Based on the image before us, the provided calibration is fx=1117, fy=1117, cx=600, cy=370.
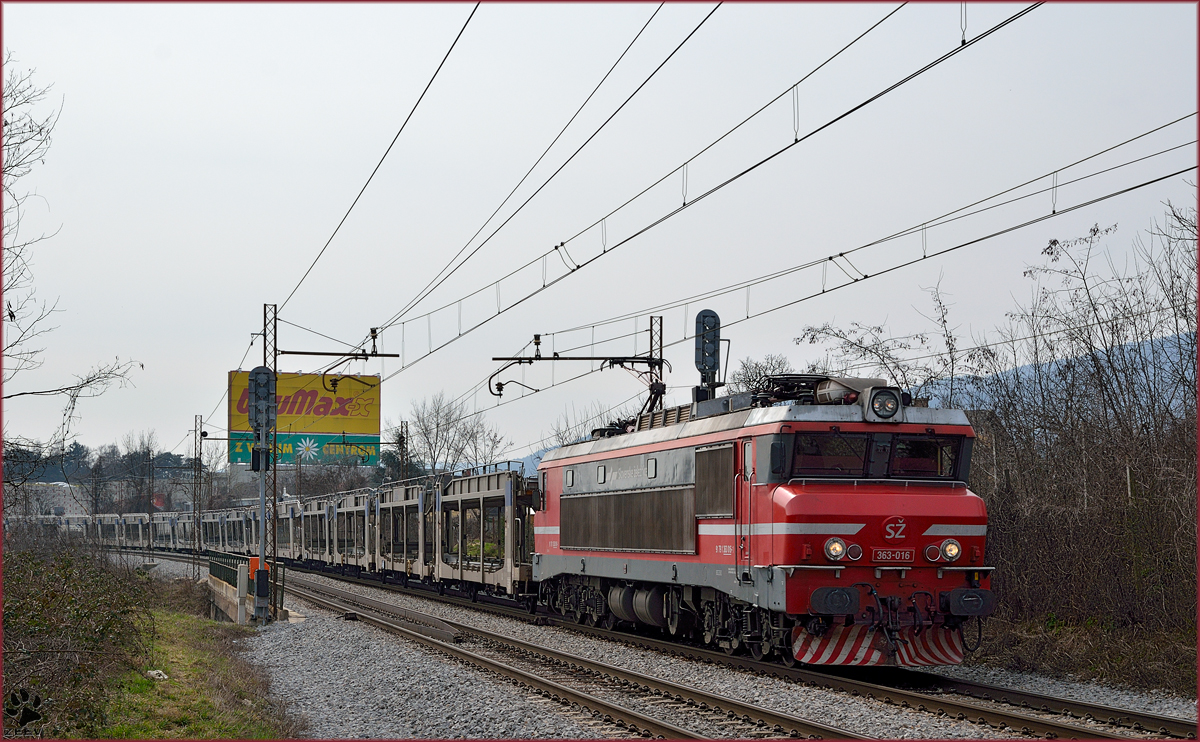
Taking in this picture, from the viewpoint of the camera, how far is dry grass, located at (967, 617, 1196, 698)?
12852 millimetres

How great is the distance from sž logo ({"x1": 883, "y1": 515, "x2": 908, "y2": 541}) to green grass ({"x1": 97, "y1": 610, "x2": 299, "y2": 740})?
713 cm

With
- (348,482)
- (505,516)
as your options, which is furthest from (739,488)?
(348,482)

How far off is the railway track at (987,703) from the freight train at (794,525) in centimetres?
32

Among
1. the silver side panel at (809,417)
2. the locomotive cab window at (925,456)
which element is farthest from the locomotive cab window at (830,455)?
the locomotive cab window at (925,456)

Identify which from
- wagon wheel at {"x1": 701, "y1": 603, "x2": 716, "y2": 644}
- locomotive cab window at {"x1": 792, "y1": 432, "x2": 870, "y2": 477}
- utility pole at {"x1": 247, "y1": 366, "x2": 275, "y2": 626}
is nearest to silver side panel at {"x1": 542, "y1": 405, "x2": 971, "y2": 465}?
locomotive cab window at {"x1": 792, "y1": 432, "x2": 870, "y2": 477}

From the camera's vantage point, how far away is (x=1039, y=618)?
54.2 feet

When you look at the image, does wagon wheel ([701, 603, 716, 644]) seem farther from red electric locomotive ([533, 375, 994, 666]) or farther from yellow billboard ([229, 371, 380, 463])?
yellow billboard ([229, 371, 380, 463])

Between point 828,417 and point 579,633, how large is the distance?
8333 mm

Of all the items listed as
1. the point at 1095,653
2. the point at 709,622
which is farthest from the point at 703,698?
the point at 1095,653

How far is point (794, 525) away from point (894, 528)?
49.7 inches

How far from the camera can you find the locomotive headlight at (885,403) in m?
14.2

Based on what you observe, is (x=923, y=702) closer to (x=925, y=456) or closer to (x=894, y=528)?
(x=894, y=528)

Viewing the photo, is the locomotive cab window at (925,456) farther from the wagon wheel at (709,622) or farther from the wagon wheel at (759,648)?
the wagon wheel at (709,622)

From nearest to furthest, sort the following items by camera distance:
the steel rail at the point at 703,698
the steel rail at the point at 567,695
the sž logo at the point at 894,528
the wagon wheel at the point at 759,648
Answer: the steel rail at the point at 703,698 → the steel rail at the point at 567,695 → the sž logo at the point at 894,528 → the wagon wheel at the point at 759,648
